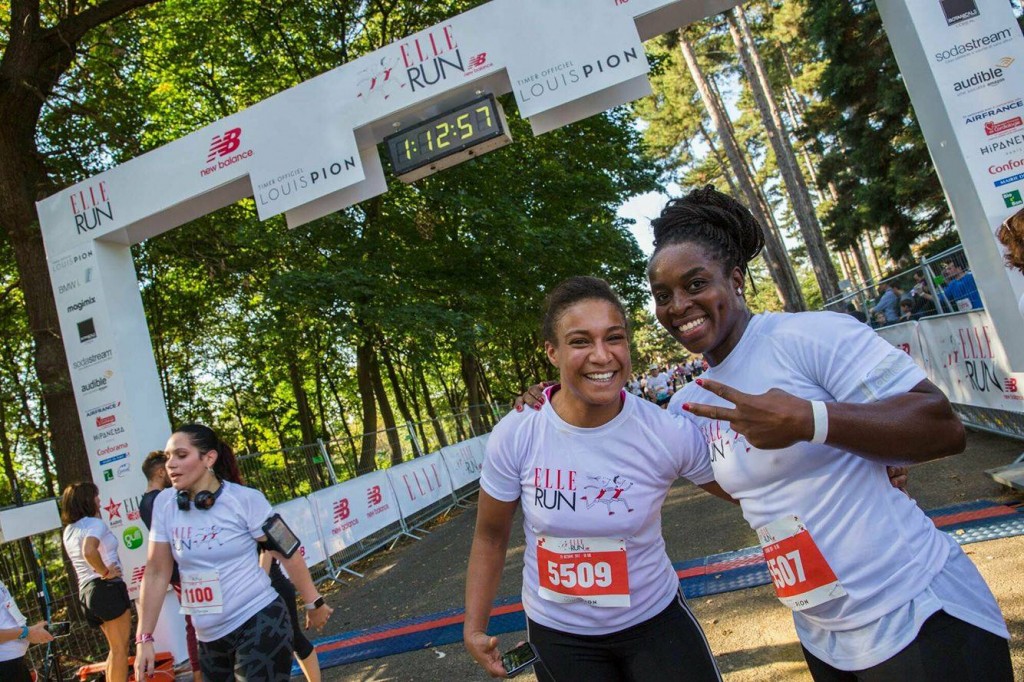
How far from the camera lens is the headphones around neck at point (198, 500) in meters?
3.69

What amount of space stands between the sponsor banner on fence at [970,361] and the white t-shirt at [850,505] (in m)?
6.03

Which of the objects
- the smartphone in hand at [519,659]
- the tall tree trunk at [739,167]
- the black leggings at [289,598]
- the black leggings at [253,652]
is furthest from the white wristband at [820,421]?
the tall tree trunk at [739,167]

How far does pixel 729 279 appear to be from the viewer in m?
2.13

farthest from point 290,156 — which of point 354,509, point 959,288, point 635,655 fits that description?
point 959,288

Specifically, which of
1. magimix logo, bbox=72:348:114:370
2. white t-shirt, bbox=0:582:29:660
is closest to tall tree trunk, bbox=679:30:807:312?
magimix logo, bbox=72:348:114:370

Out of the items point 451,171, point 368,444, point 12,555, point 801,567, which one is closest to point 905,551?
point 801,567

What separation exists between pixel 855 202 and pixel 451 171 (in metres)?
14.3

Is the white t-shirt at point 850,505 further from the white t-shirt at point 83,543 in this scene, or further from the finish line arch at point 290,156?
the white t-shirt at point 83,543

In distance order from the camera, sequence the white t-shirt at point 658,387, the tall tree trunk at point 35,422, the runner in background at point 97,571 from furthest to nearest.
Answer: the white t-shirt at point 658,387
the tall tree trunk at point 35,422
the runner in background at point 97,571

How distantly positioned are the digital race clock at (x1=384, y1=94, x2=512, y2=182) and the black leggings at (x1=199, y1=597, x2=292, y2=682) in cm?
494

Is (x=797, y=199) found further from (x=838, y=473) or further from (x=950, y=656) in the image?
(x=950, y=656)

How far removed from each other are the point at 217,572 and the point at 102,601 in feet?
11.1

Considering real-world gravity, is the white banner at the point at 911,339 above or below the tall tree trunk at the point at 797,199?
below

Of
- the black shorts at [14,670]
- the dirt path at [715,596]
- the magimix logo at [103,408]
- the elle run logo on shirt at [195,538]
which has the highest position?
the magimix logo at [103,408]
